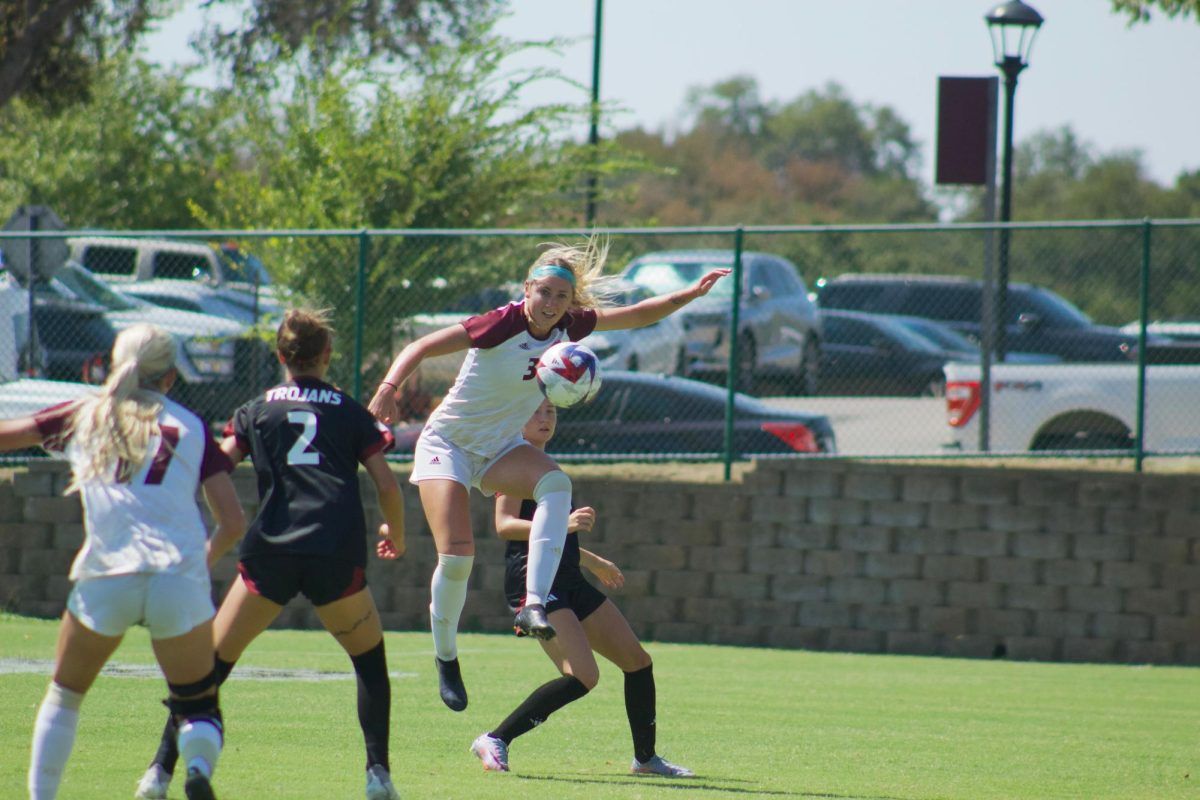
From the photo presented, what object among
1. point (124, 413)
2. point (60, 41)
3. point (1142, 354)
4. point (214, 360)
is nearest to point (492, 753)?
point (124, 413)

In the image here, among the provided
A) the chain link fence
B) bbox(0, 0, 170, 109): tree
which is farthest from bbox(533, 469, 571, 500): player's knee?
bbox(0, 0, 170, 109): tree

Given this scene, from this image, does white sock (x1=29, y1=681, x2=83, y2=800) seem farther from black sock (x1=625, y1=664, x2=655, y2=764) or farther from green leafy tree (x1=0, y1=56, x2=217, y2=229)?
green leafy tree (x1=0, y1=56, x2=217, y2=229)

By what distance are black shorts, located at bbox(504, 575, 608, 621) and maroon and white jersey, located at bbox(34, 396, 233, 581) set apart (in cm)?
222

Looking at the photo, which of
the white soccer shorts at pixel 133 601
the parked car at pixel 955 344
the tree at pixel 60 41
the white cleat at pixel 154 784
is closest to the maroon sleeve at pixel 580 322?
the white cleat at pixel 154 784

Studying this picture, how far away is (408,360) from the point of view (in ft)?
22.9

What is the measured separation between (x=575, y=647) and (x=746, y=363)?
7106mm

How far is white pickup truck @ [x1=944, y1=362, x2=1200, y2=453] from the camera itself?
533 inches

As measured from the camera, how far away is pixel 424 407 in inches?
554

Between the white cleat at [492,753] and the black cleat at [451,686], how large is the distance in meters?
0.17

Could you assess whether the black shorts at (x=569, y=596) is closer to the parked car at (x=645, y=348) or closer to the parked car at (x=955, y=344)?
the parked car at (x=645, y=348)

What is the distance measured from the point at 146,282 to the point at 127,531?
11304 millimetres

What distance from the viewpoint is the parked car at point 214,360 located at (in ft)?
47.5

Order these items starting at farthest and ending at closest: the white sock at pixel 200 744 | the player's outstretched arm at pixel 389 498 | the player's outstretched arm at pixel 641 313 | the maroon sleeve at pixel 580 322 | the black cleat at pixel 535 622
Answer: the player's outstretched arm at pixel 641 313 < the maroon sleeve at pixel 580 322 < the black cleat at pixel 535 622 < the player's outstretched arm at pixel 389 498 < the white sock at pixel 200 744

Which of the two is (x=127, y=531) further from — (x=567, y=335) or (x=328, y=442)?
(x=567, y=335)
